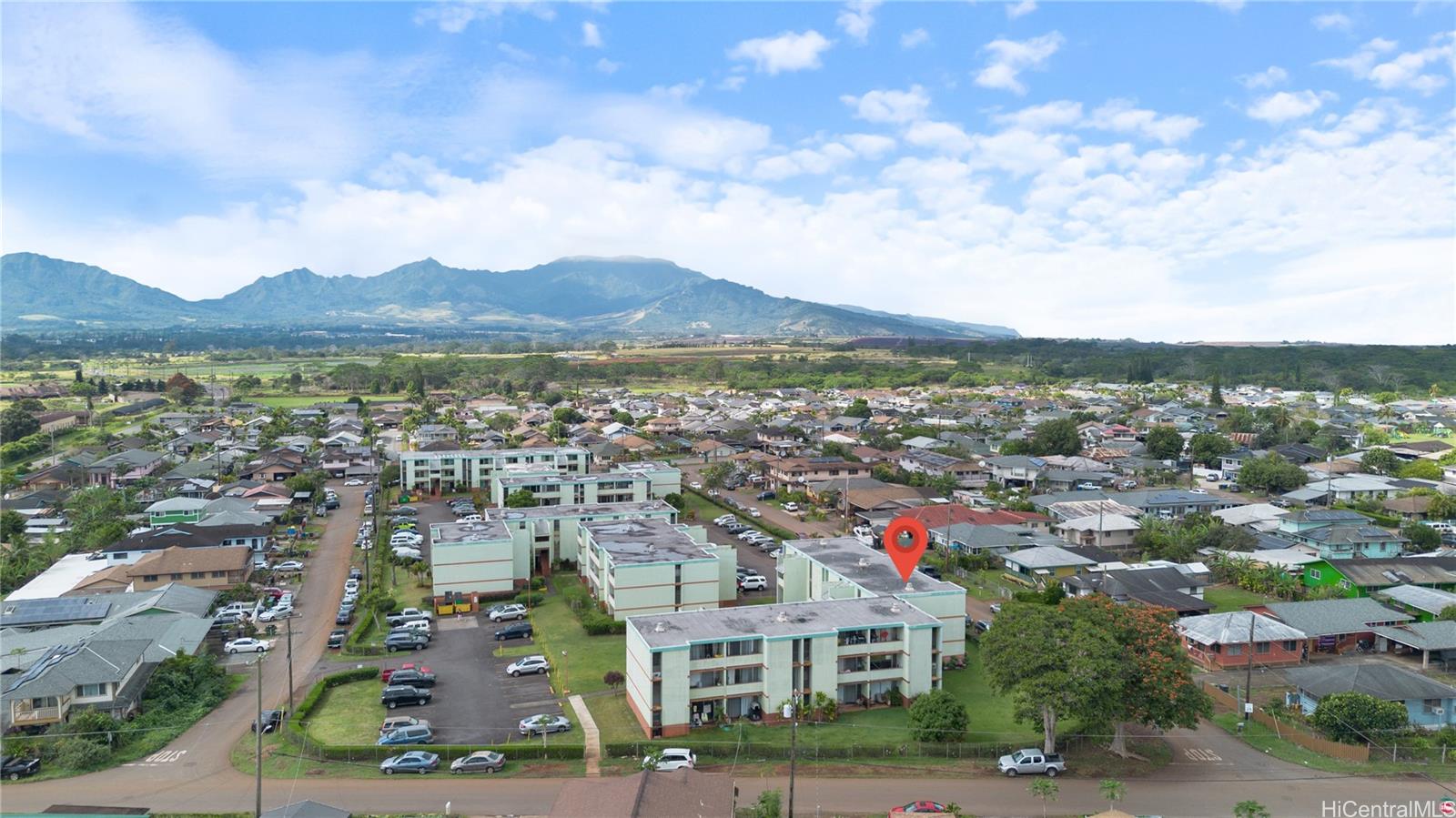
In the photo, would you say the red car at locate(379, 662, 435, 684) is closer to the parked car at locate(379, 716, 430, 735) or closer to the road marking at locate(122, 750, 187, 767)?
the parked car at locate(379, 716, 430, 735)

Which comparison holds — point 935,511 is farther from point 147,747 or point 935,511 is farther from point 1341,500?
point 147,747

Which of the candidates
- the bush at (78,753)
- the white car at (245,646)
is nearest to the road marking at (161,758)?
the bush at (78,753)

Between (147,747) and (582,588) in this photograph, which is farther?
(582,588)

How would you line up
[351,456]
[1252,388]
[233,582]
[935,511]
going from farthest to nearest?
1. [1252,388]
2. [351,456]
3. [935,511]
4. [233,582]

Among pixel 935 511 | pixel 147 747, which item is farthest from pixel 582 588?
pixel 935 511

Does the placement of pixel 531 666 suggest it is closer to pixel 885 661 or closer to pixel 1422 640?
pixel 885 661

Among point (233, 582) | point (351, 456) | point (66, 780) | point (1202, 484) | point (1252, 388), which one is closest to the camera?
point (66, 780)
